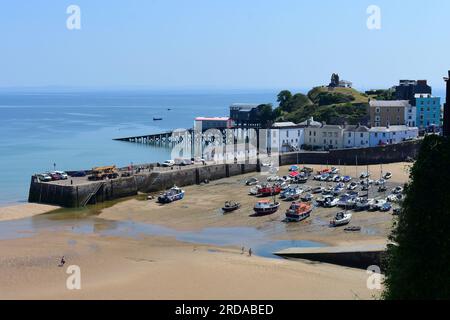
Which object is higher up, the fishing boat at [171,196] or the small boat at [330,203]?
the small boat at [330,203]

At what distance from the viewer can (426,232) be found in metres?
14.7

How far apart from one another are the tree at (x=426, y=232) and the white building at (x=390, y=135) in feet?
170

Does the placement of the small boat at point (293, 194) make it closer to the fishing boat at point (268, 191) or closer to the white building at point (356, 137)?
the fishing boat at point (268, 191)

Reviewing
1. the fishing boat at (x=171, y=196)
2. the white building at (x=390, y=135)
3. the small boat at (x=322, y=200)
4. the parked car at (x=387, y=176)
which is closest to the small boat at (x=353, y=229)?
the small boat at (x=322, y=200)

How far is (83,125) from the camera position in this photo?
134375 mm

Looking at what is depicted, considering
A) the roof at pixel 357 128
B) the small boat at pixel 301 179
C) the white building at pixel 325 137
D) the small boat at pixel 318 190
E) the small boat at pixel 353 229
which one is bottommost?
the small boat at pixel 353 229

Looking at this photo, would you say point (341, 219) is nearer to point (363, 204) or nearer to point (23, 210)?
point (363, 204)

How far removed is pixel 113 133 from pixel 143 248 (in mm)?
85225

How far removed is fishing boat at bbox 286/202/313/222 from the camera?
38.8m

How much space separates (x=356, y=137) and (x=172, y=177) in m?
22.8

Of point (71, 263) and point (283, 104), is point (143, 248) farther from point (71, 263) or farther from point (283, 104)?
point (283, 104)

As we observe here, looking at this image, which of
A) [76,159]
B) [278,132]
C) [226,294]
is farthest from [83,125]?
[226,294]

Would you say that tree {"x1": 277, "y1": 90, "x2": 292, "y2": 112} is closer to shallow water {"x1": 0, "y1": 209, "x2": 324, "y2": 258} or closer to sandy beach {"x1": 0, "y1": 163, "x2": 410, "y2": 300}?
sandy beach {"x1": 0, "y1": 163, "x2": 410, "y2": 300}

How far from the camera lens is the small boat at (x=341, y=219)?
3694cm
